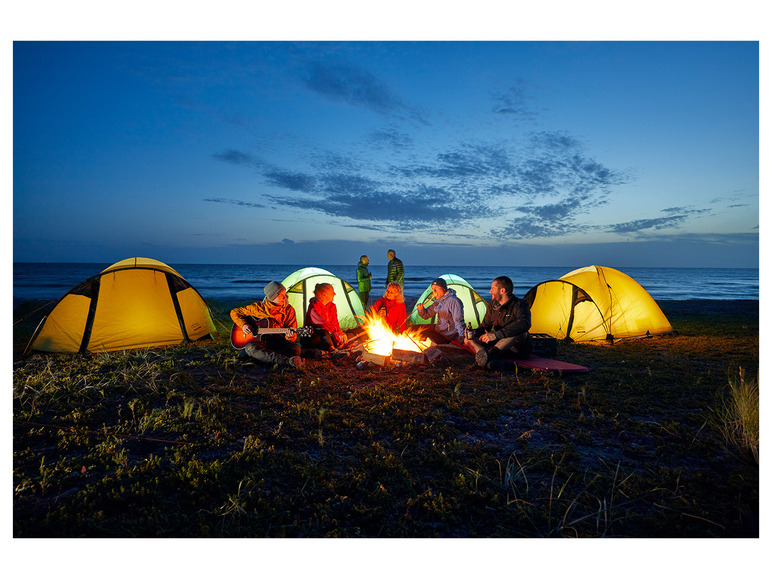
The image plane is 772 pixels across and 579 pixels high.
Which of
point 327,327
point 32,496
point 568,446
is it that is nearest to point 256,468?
point 32,496

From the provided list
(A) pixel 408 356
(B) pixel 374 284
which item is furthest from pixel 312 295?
(B) pixel 374 284

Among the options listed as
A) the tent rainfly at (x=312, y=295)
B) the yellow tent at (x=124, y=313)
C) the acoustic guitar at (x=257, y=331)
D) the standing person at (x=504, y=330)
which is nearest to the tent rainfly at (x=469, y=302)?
the tent rainfly at (x=312, y=295)

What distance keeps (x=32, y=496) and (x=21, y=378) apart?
459cm

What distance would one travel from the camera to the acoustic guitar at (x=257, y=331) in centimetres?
743

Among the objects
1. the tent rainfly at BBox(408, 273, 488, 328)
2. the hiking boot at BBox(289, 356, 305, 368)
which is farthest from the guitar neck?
the tent rainfly at BBox(408, 273, 488, 328)

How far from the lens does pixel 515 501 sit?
304 cm

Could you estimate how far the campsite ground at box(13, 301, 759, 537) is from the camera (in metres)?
2.87

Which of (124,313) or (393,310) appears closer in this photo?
(124,313)

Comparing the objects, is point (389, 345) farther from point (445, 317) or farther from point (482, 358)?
point (482, 358)

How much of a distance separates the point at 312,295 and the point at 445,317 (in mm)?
4221

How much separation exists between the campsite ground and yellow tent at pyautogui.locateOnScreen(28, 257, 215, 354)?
4.68 feet

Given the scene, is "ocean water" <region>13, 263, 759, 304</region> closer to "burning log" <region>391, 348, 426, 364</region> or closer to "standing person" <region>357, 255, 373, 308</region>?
"standing person" <region>357, 255, 373, 308</region>

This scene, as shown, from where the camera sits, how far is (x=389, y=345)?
27.0ft
